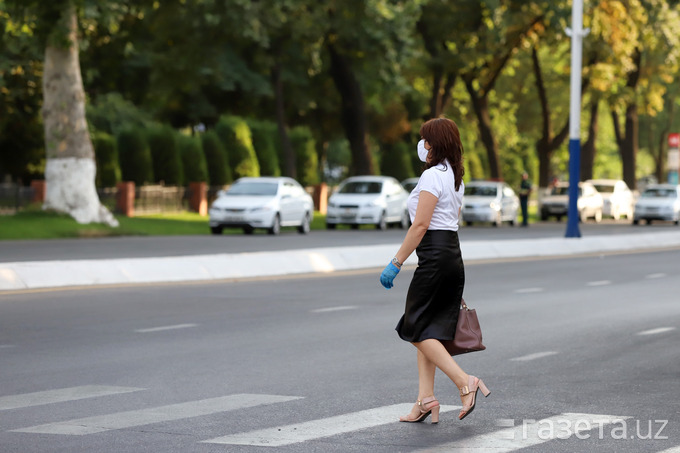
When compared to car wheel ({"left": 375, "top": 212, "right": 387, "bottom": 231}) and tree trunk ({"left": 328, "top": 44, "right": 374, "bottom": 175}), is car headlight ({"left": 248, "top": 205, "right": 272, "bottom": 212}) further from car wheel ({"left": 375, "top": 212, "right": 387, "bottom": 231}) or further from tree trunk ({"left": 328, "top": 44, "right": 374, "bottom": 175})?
tree trunk ({"left": 328, "top": 44, "right": 374, "bottom": 175})

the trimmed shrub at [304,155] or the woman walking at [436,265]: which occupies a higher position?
the trimmed shrub at [304,155]

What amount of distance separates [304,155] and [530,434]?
49.9 m

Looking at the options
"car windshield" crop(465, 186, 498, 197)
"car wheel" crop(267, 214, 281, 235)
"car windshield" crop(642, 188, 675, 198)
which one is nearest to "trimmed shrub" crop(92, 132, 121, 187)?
"car wheel" crop(267, 214, 281, 235)

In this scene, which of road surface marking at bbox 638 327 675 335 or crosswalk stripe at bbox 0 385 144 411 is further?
road surface marking at bbox 638 327 675 335

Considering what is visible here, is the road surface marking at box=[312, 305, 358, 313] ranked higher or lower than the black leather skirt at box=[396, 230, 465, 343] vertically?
lower

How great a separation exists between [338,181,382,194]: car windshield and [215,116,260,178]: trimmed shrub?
8928 millimetres

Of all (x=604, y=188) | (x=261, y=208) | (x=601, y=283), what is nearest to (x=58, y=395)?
(x=601, y=283)

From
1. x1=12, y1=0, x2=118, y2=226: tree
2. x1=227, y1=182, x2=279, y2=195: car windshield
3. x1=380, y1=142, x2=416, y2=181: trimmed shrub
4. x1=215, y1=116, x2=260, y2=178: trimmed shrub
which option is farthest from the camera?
x1=380, y1=142, x2=416, y2=181: trimmed shrub

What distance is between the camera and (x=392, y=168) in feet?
214

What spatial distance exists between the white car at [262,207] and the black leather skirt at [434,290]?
1134 inches

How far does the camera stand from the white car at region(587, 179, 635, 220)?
60656mm

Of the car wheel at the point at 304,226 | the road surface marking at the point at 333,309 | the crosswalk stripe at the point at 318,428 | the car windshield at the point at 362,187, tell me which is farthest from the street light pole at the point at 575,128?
Answer: the crosswalk stripe at the point at 318,428

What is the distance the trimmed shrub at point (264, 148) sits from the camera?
2195 inches

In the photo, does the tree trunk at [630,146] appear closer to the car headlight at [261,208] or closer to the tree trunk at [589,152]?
the tree trunk at [589,152]
